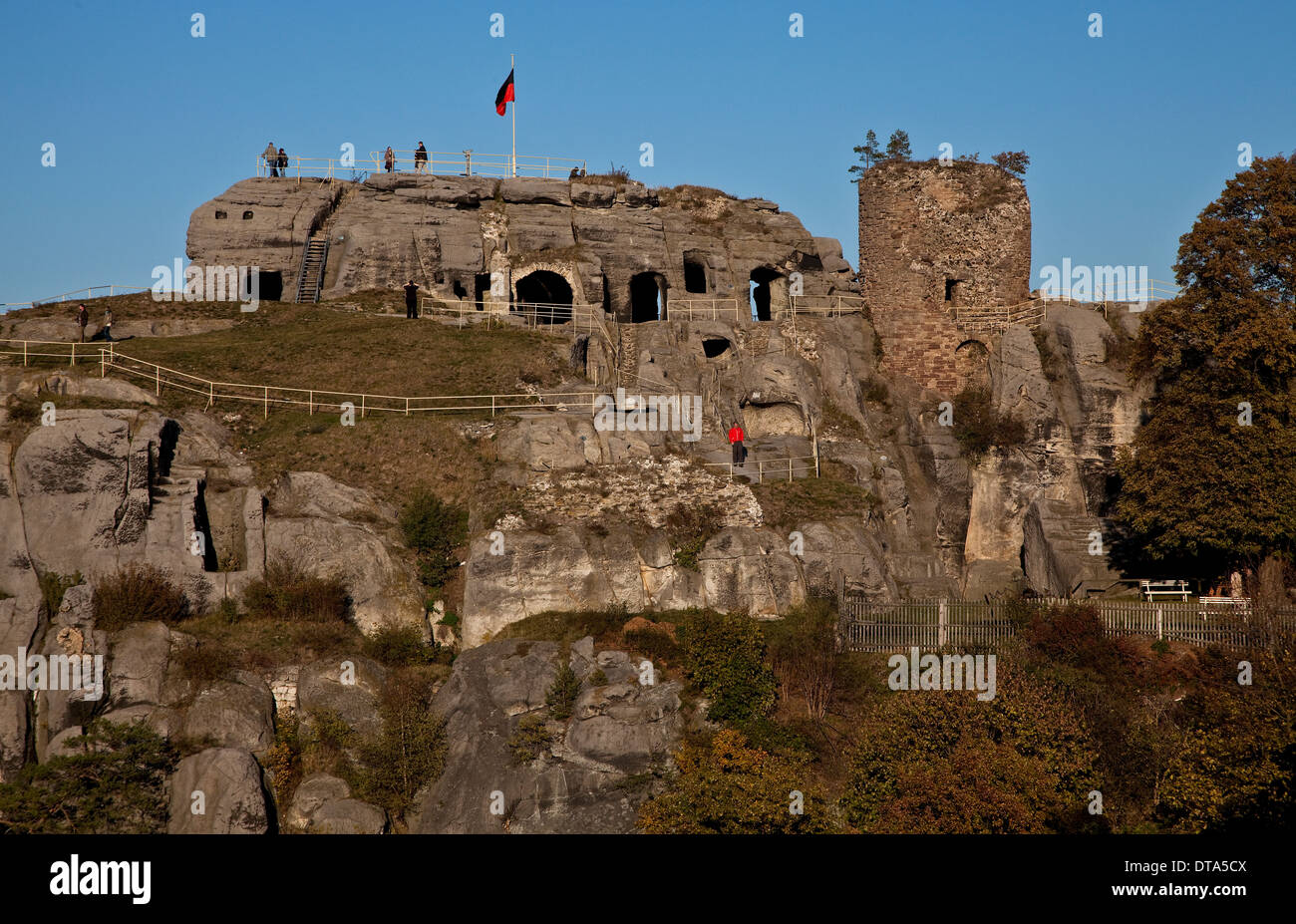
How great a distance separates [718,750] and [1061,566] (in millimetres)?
16534

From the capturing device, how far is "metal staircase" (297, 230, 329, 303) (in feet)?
167

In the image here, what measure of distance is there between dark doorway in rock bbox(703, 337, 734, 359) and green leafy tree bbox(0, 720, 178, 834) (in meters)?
25.8

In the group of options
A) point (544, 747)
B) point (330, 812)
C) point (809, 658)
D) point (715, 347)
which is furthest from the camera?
point (715, 347)

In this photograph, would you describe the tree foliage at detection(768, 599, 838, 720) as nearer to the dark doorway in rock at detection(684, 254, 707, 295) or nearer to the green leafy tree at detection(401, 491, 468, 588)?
the green leafy tree at detection(401, 491, 468, 588)

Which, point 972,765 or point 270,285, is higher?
point 270,285

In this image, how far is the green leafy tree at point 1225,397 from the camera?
3619 centimetres

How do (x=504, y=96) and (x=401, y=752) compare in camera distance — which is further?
(x=504, y=96)

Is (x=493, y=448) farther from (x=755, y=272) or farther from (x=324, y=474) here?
(x=755, y=272)

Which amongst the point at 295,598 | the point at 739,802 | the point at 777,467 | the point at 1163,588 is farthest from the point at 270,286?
the point at 739,802

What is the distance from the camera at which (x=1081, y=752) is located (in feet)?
90.9

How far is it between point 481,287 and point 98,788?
28.9 meters

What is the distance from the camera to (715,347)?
50.2 m

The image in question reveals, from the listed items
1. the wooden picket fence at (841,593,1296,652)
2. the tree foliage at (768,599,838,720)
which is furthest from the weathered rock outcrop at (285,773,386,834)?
the wooden picket fence at (841,593,1296,652)

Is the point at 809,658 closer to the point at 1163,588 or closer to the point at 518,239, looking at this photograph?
the point at 1163,588
